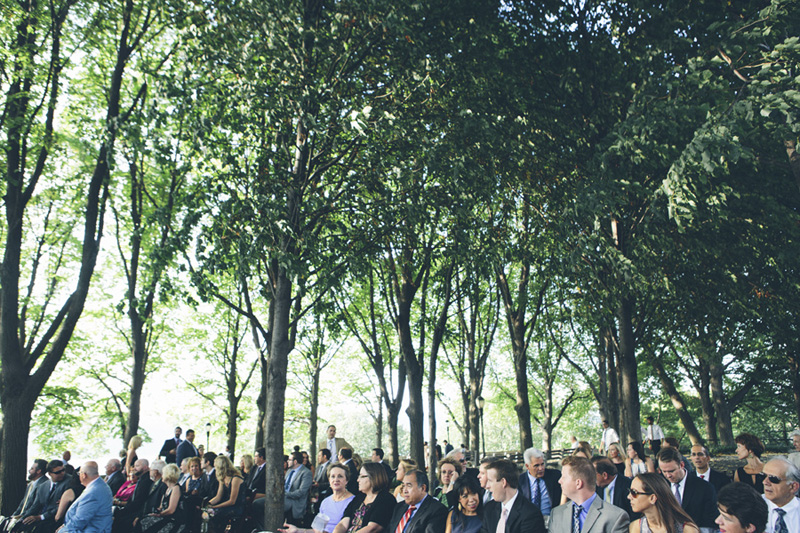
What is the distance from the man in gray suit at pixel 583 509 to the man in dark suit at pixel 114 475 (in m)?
9.53

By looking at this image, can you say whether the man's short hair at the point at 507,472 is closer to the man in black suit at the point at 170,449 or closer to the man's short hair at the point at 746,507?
the man's short hair at the point at 746,507

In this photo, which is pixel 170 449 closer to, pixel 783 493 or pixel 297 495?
pixel 297 495

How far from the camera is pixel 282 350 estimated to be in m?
11.1

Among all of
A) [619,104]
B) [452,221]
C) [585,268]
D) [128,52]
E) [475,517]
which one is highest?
[128,52]

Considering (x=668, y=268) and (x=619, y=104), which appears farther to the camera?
(x=668, y=268)

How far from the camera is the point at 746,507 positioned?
4.08m


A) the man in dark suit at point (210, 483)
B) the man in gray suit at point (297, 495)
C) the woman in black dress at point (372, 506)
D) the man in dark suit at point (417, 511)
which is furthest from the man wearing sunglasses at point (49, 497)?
the man in dark suit at point (417, 511)

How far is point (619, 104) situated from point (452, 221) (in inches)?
182

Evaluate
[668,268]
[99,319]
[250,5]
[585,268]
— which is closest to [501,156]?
[585,268]

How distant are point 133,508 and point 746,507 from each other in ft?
33.0

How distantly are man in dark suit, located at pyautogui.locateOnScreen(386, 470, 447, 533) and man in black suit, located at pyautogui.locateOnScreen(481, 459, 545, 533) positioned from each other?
0.54 meters

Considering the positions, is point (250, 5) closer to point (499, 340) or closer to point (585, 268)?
point (585, 268)

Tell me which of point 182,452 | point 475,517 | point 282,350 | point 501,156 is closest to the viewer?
point 475,517

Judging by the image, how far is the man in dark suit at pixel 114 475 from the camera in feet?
36.9
